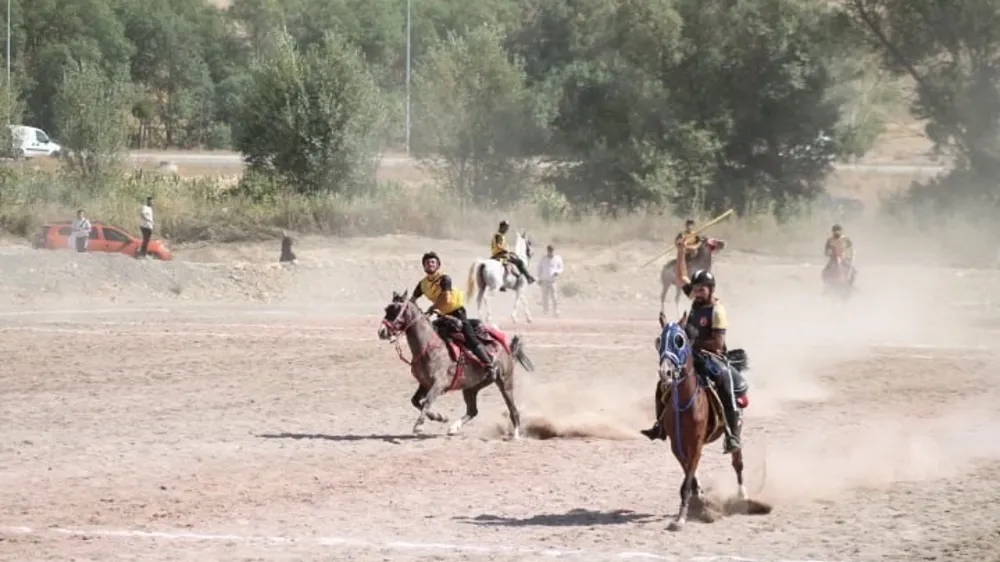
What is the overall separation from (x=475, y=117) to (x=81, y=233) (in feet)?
62.4

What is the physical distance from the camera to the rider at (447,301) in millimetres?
21859

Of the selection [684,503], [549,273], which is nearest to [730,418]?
[684,503]

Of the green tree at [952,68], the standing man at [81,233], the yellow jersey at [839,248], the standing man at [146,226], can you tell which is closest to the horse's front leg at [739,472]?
the yellow jersey at [839,248]

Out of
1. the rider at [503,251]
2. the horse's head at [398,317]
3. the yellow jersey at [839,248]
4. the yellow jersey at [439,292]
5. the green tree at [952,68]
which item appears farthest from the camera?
the green tree at [952,68]

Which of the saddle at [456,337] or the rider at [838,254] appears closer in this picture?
the saddle at [456,337]

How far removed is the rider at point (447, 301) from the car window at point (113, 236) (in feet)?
115

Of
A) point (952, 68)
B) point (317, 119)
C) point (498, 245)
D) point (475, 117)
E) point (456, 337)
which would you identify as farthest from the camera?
point (475, 117)

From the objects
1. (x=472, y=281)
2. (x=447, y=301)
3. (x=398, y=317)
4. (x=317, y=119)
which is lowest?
(x=472, y=281)

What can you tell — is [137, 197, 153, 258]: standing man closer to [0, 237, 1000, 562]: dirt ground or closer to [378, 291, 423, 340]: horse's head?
[0, 237, 1000, 562]: dirt ground

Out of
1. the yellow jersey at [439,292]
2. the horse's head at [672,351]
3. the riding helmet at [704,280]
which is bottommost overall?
the yellow jersey at [439,292]

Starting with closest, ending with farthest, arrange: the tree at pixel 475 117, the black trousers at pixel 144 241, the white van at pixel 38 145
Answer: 1. the black trousers at pixel 144 241
2. the tree at pixel 475 117
3. the white van at pixel 38 145

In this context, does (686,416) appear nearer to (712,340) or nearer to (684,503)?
(684,503)

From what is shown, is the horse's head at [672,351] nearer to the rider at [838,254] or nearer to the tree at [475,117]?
the rider at [838,254]

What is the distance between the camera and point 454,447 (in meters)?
21.4
